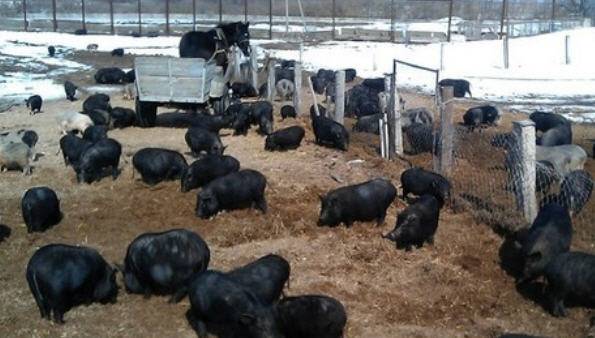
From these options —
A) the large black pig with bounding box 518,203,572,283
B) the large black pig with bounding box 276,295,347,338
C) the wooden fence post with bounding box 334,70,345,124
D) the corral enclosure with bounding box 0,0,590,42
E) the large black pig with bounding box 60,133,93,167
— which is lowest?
the large black pig with bounding box 276,295,347,338

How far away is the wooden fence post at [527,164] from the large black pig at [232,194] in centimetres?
384

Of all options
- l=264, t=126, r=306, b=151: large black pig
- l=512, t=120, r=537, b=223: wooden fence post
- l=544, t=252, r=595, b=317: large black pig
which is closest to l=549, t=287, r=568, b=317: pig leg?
l=544, t=252, r=595, b=317: large black pig

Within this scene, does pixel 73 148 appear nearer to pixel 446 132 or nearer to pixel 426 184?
pixel 426 184

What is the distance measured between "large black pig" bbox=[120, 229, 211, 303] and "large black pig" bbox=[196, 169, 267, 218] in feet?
8.24

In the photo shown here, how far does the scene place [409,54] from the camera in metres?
38.2

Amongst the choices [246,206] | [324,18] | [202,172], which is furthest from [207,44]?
[324,18]

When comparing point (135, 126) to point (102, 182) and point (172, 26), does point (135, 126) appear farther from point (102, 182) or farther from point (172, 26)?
point (172, 26)

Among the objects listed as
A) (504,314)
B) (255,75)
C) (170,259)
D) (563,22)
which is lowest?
(504,314)

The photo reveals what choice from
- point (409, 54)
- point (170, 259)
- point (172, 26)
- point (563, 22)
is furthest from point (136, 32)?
point (170, 259)

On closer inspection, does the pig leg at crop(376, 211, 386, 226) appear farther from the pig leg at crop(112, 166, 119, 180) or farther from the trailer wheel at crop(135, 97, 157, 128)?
the trailer wheel at crop(135, 97, 157, 128)

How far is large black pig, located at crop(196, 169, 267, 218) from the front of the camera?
10648 mm

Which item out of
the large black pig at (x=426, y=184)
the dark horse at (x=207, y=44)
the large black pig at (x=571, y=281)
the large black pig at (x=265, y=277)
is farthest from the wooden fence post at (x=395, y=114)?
the dark horse at (x=207, y=44)

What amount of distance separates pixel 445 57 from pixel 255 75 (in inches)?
565

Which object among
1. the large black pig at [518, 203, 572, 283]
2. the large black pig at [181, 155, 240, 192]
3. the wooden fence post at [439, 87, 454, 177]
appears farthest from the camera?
the wooden fence post at [439, 87, 454, 177]
